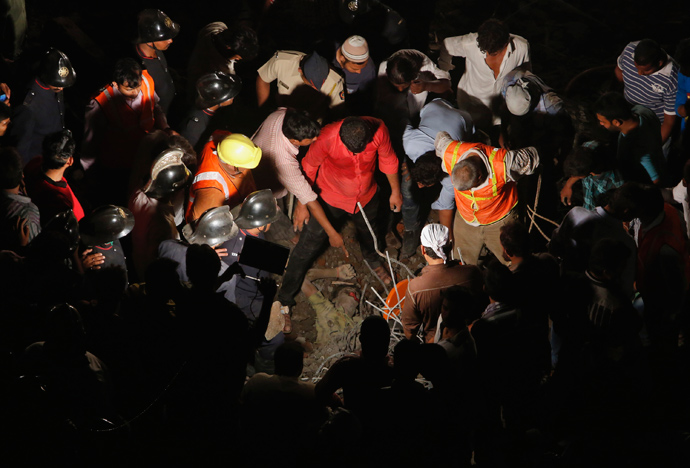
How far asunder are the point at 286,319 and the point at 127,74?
120 inches

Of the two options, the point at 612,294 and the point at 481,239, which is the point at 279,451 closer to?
the point at 612,294

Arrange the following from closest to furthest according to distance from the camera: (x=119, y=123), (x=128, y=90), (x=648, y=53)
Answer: (x=128, y=90) < (x=119, y=123) < (x=648, y=53)

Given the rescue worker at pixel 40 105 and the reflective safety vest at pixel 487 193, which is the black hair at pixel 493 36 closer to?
the reflective safety vest at pixel 487 193

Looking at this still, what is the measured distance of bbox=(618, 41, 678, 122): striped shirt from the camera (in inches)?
245

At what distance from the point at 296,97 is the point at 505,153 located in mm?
2628

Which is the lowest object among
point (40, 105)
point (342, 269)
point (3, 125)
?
point (342, 269)

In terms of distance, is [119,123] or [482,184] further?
[119,123]

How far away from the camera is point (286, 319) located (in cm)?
599

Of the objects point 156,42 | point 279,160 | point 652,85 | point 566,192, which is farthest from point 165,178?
point 652,85

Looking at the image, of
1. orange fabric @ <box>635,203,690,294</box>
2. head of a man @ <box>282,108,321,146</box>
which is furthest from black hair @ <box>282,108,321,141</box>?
orange fabric @ <box>635,203,690,294</box>

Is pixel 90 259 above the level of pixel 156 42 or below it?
below

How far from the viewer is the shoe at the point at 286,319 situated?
5.92m

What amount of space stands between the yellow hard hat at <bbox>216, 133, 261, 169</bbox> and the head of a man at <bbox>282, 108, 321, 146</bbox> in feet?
1.70

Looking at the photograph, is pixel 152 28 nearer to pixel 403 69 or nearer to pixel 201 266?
pixel 403 69
